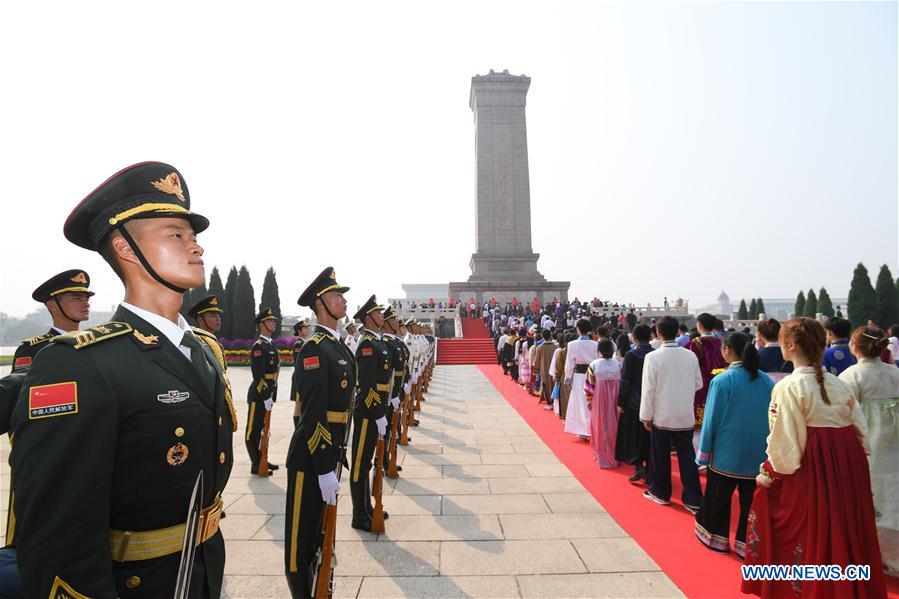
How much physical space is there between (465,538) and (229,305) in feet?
90.2

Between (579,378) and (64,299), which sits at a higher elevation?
(64,299)

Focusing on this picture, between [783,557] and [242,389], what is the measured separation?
48.3ft

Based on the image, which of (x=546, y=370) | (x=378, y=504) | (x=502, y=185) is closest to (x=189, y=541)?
(x=378, y=504)

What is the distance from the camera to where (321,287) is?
13.6 ft

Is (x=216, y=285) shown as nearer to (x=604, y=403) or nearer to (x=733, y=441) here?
(x=604, y=403)

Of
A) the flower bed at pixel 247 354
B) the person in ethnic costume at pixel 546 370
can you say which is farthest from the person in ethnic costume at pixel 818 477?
the flower bed at pixel 247 354

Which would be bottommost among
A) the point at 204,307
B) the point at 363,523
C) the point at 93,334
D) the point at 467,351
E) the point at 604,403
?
the point at 467,351

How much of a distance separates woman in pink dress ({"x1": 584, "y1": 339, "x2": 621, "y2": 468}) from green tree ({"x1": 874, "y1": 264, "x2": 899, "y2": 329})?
2988cm

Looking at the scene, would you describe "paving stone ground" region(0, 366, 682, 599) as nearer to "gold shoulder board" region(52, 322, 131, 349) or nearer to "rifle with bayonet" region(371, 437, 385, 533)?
"rifle with bayonet" region(371, 437, 385, 533)

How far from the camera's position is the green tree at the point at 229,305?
27.8 metres

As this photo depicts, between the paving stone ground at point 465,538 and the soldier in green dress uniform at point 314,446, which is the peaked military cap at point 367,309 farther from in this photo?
the soldier in green dress uniform at point 314,446

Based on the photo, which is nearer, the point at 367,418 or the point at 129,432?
the point at 129,432

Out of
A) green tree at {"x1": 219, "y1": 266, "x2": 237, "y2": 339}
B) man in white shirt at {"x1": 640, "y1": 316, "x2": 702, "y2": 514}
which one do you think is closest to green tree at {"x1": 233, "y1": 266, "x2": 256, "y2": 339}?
green tree at {"x1": 219, "y1": 266, "x2": 237, "y2": 339}

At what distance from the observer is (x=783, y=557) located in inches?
141
